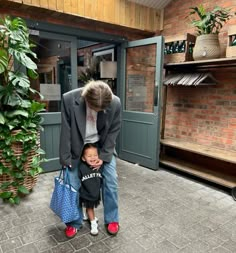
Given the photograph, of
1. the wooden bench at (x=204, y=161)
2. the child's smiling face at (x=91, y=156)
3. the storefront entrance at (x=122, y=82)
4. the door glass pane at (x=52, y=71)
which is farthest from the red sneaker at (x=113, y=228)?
the door glass pane at (x=52, y=71)

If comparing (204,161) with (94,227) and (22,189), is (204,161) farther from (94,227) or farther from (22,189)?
(22,189)

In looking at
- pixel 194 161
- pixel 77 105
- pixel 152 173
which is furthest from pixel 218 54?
pixel 77 105

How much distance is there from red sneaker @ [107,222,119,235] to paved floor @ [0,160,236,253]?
0.14 ft

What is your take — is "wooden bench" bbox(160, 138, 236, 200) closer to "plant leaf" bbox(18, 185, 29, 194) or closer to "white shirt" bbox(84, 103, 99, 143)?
"white shirt" bbox(84, 103, 99, 143)

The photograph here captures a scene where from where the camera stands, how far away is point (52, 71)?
3271 millimetres

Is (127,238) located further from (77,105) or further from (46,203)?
(77,105)

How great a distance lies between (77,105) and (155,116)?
1.90 metres

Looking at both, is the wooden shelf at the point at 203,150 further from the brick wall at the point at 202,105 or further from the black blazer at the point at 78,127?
the black blazer at the point at 78,127

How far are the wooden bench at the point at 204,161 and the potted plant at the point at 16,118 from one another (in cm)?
198

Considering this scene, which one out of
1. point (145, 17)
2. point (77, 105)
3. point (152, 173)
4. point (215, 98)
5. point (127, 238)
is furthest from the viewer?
point (145, 17)

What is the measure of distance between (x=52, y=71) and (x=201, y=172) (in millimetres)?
2608

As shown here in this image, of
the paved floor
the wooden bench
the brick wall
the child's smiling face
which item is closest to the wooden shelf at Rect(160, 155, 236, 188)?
the wooden bench

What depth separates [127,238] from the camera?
192 cm

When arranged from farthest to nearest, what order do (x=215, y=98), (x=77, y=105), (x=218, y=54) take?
(x=215, y=98) < (x=218, y=54) < (x=77, y=105)
